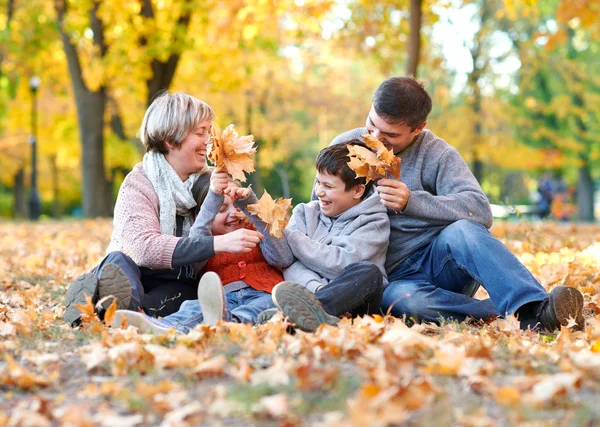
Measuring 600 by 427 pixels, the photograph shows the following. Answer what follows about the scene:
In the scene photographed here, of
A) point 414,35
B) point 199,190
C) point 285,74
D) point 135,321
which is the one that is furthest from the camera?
point 285,74

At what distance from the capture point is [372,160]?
4.04 meters

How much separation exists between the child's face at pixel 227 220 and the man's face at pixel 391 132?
911 millimetres

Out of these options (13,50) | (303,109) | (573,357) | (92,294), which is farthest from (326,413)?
(303,109)

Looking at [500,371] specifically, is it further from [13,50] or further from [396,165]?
[13,50]

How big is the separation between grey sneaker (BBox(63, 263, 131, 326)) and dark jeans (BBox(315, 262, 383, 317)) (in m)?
0.98

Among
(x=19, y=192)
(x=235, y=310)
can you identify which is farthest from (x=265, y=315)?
(x=19, y=192)

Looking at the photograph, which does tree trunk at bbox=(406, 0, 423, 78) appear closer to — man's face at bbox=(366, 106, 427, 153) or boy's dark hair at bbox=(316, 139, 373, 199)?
man's face at bbox=(366, 106, 427, 153)

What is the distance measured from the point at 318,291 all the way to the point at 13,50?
48.3ft

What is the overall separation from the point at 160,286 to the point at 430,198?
162 cm

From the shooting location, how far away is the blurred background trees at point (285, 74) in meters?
12.9

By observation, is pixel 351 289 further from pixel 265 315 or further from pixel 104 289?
pixel 104 289

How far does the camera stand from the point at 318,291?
12.8 feet

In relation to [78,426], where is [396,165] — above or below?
above

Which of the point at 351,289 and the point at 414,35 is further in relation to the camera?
the point at 414,35
